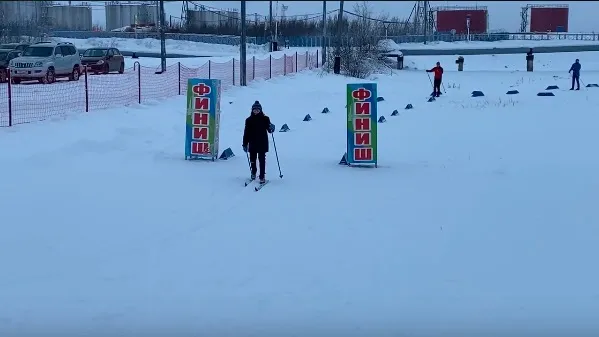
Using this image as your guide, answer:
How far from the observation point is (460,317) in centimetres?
706

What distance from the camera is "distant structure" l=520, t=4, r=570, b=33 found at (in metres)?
94.5

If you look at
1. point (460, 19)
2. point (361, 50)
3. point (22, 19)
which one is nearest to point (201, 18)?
point (22, 19)

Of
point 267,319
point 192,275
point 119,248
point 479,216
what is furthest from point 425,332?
point 479,216

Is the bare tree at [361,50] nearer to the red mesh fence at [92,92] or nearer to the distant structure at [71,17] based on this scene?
the red mesh fence at [92,92]

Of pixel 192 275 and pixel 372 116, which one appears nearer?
pixel 192 275

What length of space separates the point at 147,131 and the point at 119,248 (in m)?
11.2

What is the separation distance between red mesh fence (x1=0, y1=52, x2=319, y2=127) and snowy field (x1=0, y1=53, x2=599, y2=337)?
253 centimetres

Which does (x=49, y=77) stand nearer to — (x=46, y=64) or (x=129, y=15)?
(x=46, y=64)

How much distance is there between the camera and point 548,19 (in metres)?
97.5

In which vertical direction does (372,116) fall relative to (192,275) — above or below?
above

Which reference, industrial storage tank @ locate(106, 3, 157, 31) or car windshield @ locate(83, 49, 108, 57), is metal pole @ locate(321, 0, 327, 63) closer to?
car windshield @ locate(83, 49, 108, 57)

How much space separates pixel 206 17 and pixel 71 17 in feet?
50.5

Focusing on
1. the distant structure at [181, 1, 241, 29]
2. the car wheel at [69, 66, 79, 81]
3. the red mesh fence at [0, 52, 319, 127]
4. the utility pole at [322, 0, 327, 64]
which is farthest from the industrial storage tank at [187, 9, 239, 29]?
the car wheel at [69, 66, 79, 81]

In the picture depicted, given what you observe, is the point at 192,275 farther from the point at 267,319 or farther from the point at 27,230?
the point at 27,230
